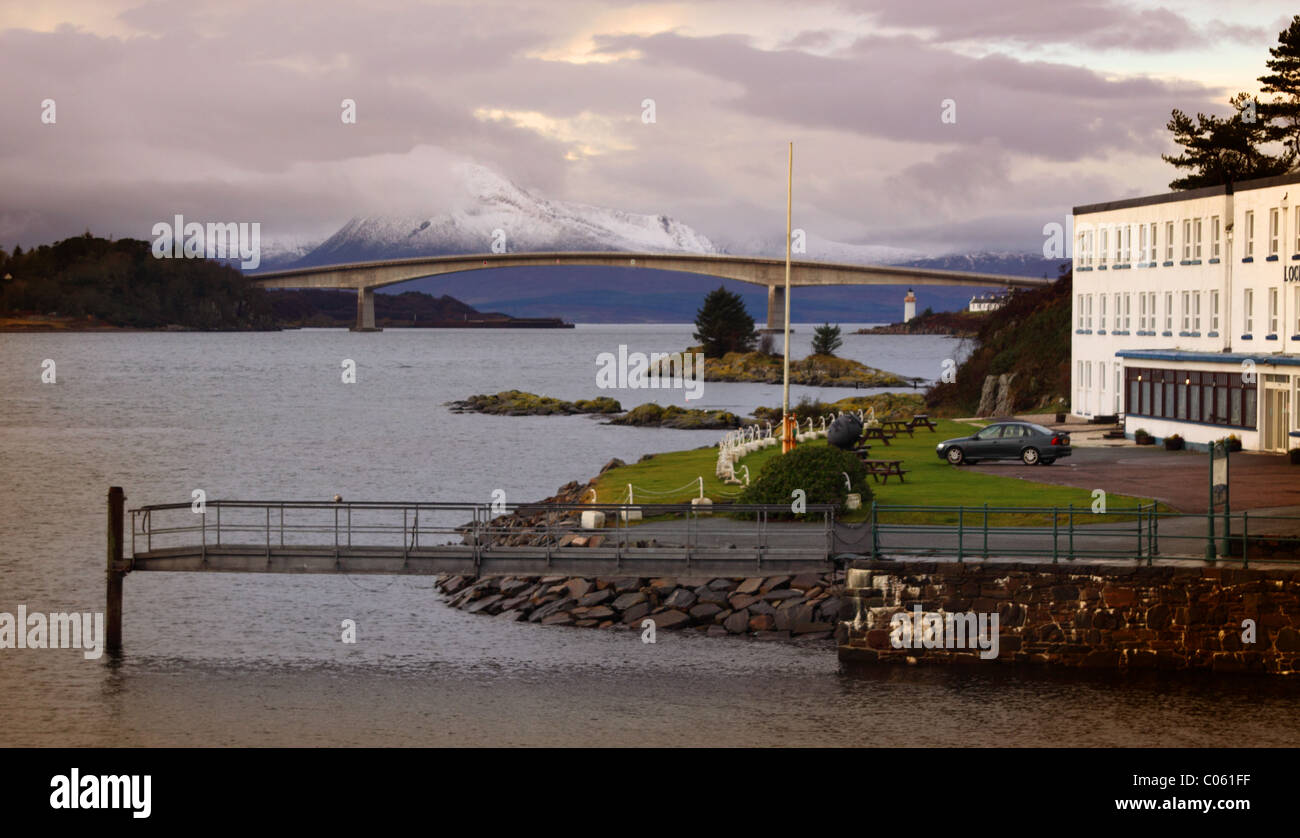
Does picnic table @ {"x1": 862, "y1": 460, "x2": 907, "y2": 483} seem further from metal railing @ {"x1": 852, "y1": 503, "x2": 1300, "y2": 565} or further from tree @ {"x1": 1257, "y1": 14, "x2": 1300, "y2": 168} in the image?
tree @ {"x1": 1257, "y1": 14, "x2": 1300, "y2": 168}

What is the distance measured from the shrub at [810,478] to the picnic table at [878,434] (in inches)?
771

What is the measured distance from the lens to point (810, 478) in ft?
126

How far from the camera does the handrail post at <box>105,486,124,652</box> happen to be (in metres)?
33.2

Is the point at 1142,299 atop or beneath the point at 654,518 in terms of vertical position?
atop

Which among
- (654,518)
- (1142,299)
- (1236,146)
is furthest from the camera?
(1236,146)

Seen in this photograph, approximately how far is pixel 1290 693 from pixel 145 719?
22.3 meters

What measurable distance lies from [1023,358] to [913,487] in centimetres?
4472

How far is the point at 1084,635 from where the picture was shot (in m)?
29.1

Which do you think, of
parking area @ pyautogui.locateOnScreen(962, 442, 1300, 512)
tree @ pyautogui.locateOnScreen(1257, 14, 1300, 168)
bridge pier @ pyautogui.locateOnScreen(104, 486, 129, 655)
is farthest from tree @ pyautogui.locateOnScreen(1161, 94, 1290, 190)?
bridge pier @ pyautogui.locateOnScreen(104, 486, 129, 655)

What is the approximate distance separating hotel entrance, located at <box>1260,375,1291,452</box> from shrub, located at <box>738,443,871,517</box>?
1888 cm

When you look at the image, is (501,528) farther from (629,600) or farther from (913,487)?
(913,487)

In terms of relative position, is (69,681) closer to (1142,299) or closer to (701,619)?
(701,619)

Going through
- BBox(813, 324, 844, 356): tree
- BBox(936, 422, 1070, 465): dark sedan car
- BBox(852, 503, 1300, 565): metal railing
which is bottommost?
BBox(852, 503, 1300, 565): metal railing
